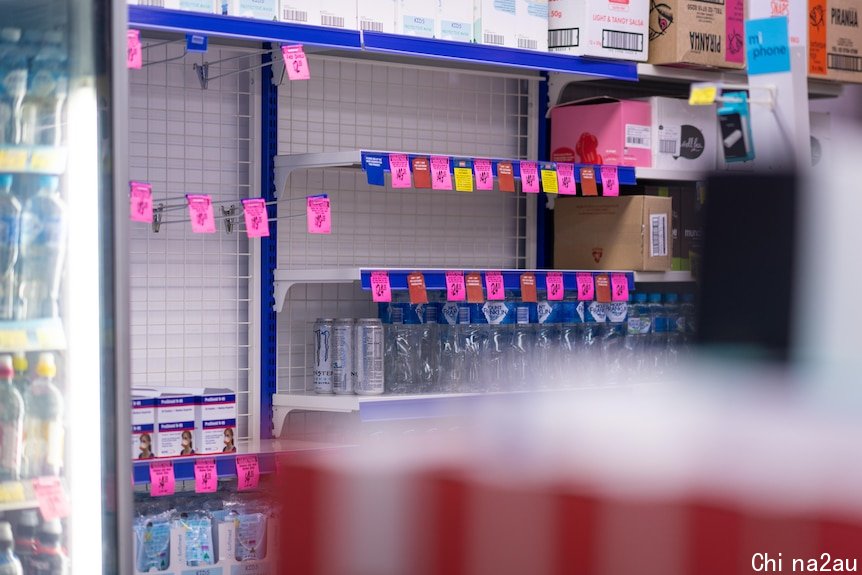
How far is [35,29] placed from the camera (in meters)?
2.46

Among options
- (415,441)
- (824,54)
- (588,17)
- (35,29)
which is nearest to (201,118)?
(588,17)

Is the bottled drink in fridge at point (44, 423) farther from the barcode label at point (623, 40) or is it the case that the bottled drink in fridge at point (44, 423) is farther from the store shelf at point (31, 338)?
the barcode label at point (623, 40)

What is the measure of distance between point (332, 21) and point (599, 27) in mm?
1076

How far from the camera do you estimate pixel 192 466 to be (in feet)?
12.6

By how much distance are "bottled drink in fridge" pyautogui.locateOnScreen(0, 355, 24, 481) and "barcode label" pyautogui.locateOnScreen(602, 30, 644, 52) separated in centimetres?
261

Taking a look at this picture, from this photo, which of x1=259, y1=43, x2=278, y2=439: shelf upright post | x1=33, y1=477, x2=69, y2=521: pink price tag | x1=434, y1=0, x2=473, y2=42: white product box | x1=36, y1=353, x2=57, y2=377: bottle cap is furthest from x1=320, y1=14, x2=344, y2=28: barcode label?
x1=33, y1=477, x2=69, y2=521: pink price tag

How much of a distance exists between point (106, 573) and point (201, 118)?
224 centimetres

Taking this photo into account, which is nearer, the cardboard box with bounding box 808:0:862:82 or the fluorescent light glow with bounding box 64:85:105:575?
the fluorescent light glow with bounding box 64:85:105:575

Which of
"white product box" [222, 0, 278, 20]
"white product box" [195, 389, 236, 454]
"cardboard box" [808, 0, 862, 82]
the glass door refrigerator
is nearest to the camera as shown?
the glass door refrigerator

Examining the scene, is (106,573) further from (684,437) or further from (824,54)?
(824,54)

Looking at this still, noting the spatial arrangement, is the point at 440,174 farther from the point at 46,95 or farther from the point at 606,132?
the point at 46,95

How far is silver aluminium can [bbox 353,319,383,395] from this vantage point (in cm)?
413

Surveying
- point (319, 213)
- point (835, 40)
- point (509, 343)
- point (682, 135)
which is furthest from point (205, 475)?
point (835, 40)

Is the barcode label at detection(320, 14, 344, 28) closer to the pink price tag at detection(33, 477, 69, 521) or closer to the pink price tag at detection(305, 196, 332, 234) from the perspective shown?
the pink price tag at detection(305, 196, 332, 234)
